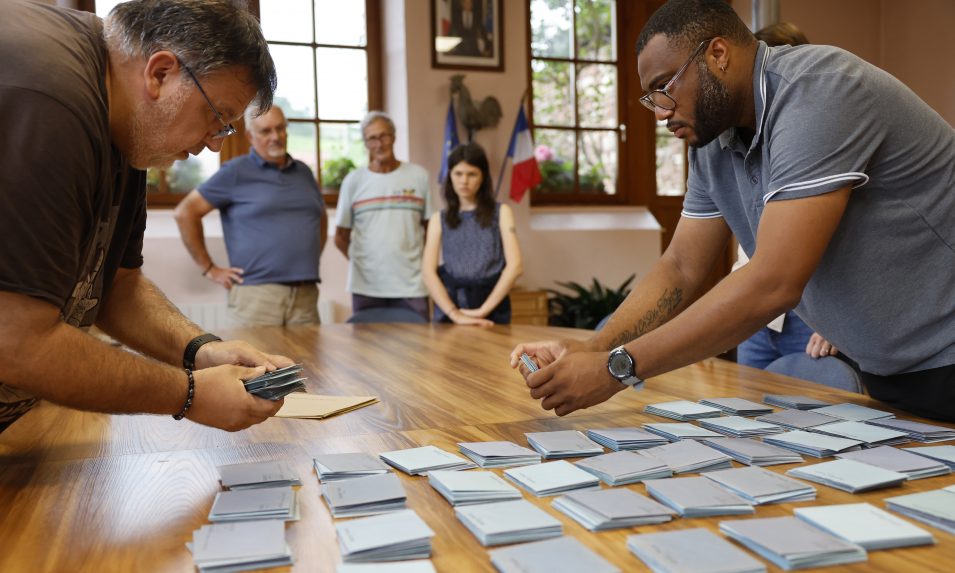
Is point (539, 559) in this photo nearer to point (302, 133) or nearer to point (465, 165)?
point (465, 165)

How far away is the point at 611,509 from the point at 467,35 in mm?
5317

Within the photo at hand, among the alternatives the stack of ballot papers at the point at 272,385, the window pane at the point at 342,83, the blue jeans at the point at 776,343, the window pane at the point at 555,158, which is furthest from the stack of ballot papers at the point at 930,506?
the window pane at the point at 555,158

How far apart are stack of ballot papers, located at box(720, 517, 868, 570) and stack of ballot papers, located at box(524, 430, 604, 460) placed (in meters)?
0.38

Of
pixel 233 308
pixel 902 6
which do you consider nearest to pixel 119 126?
pixel 233 308

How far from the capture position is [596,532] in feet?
3.15

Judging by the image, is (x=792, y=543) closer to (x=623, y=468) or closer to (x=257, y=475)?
(x=623, y=468)

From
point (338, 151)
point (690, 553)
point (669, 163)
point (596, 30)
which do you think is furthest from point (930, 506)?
point (669, 163)

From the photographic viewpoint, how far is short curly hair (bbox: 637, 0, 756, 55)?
161cm

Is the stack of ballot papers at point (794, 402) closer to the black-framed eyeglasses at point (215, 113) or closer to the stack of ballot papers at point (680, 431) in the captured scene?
the stack of ballot papers at point (680, 431)

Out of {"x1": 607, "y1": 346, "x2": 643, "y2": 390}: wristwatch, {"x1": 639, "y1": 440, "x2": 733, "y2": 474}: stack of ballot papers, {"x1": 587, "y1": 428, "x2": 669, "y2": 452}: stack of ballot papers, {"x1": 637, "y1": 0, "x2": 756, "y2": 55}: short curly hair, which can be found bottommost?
{"x1": 587, "y1": 428, "x2": 669, "y2": 452}: stack of ballot papers

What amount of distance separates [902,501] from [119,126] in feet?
4.15

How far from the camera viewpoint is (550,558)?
0.86 m

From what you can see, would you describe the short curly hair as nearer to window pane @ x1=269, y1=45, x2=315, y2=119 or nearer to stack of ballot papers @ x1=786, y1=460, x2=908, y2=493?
stack of ballot papers @ x1=786, y1=460, x2=908, y2=493

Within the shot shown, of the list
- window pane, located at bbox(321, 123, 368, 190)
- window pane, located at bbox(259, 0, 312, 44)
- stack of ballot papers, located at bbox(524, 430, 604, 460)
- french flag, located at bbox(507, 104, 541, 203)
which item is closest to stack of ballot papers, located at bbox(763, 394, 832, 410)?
stack of ballot papers, located at bbox(524, 430, 604, 460)
